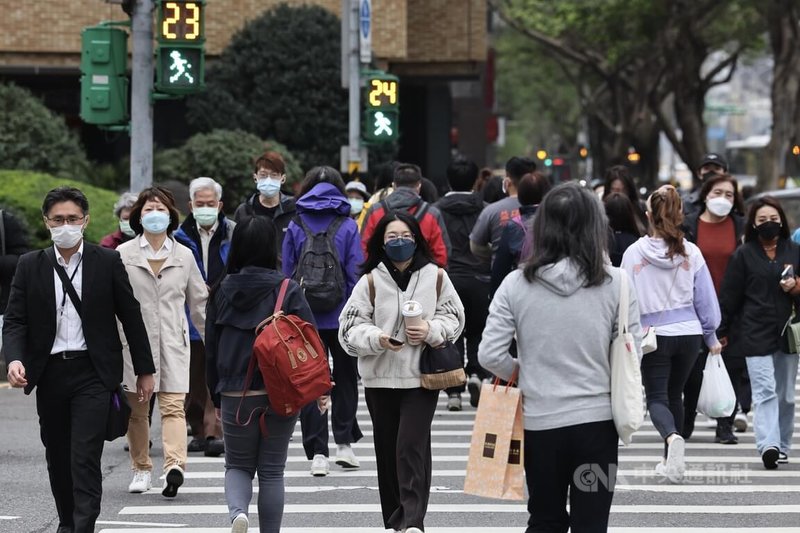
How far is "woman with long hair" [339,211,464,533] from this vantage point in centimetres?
755

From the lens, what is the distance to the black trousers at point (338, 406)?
32.3 ft

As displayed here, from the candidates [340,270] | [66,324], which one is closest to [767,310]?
[340,270]

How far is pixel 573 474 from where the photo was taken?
593cm

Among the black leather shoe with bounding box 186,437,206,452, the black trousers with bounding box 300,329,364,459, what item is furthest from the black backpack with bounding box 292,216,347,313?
the black leather shoe with bounding box 186,437,206,452

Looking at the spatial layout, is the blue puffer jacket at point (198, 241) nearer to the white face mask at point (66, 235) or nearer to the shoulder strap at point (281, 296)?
the white face mask at point (66, 235)

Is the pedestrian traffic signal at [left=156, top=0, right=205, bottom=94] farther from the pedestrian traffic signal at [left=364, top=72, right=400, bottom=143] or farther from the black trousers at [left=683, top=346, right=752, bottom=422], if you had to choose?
the pedestrian traffic signal at [left=364, top=72, right=400, bottom=143]

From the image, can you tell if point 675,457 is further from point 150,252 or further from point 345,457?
point 150,252

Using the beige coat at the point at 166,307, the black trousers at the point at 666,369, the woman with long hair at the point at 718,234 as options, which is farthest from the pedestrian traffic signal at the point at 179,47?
the black trousers at the point at 666,369

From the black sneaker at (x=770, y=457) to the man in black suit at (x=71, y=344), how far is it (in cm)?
456

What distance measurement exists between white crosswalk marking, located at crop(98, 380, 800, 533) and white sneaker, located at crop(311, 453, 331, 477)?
0.18 ft

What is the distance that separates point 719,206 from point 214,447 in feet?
12.8

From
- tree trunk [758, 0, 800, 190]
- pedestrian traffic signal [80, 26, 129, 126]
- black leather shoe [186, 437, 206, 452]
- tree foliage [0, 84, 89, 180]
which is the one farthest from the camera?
tree trunk [758, 0, 800, 190]

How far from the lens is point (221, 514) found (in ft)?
28.6

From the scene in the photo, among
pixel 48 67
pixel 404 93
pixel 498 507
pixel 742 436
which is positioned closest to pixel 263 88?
pixel 48 67
